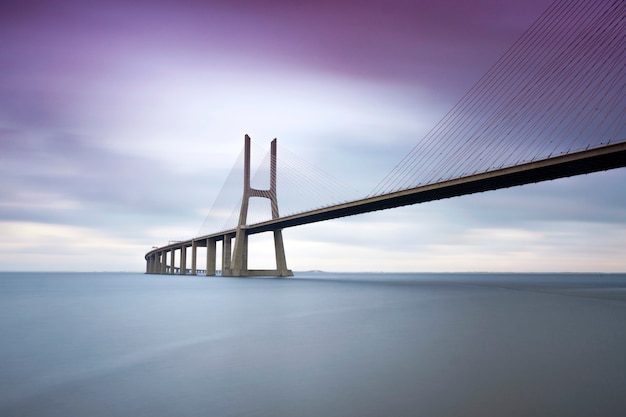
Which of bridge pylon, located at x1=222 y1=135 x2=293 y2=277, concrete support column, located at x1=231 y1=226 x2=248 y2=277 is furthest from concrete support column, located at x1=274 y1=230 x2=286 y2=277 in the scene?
concrete support column, located at x1=231 y1=226 x2=248 y2=277

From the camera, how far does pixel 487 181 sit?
29.0 m

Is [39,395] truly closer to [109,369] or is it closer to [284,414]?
[109,369]

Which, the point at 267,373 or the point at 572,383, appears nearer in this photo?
the point at 572,383

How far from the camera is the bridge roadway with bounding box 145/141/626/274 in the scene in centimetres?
2330

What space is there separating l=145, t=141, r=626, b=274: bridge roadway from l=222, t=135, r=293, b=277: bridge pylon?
4530 millimetres

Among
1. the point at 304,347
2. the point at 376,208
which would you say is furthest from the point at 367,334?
the point at 376,208

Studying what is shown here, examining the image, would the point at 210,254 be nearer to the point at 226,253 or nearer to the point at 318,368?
the point at 226,253

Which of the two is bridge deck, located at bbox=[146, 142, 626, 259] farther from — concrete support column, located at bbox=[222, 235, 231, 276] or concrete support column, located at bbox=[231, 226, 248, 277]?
concrete support column, located at bbox=[222, 235, 231, 276]

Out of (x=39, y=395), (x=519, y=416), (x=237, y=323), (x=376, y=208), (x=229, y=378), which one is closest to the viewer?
(x=519, y=416)

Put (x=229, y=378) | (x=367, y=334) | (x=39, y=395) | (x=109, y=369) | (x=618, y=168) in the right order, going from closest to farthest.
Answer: (x=39, y=395)
(x=229, y=378)
(x=109, y=369)
(x=367, y=334)
(x=618, y=168)

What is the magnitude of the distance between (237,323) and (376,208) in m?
27.4

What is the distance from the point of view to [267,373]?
714 centimetres

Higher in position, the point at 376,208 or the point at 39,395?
the point at 376,208

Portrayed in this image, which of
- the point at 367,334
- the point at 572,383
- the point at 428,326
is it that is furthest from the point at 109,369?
the point at 428,326
